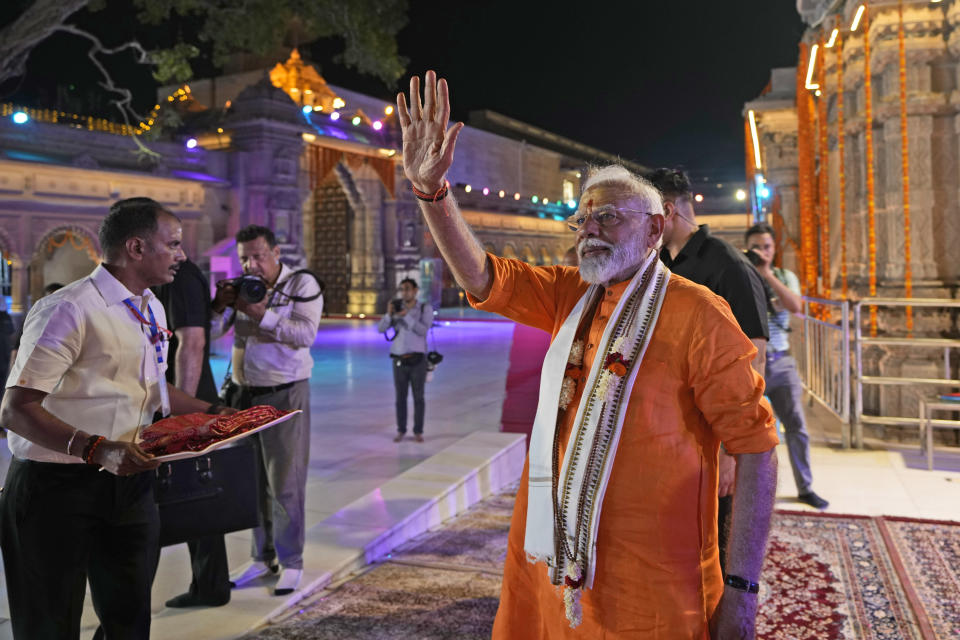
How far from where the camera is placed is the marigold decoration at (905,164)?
24.0 feet


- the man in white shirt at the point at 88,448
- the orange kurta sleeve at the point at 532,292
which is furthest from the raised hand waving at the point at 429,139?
the man in white shirt at the point at 88,448

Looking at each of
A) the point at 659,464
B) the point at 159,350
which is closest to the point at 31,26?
the point at 159,350

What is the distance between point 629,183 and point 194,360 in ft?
7.28

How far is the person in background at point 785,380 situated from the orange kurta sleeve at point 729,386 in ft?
11.1

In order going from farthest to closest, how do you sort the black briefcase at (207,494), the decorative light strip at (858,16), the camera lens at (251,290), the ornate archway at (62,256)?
the ornate archway at (62,256) → the decorative light strip at (858,16) → the camera lens at (251,290) → the black briefcase at (207,494)

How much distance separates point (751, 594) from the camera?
1.89m

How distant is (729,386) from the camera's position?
1868 millimetres

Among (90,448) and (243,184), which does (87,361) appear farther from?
(243,184)

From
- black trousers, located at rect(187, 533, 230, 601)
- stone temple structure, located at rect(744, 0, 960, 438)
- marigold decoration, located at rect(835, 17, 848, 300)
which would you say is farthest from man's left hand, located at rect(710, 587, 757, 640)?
marigold decoration, located at rect(835, 17, 848, 300)

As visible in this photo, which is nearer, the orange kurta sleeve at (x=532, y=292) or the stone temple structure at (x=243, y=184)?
the orange kurta sleeve at (x=532, y=292)

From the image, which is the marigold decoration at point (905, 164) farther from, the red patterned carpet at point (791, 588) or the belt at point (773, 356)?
the red patterned carpet at point (791, 588)

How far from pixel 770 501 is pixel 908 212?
6.76 m

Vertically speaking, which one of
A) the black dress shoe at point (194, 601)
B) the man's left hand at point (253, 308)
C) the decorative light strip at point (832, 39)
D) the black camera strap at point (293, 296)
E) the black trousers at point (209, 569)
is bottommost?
the black dress shoe at point (194, 601)

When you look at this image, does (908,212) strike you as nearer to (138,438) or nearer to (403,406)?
(403,406)
